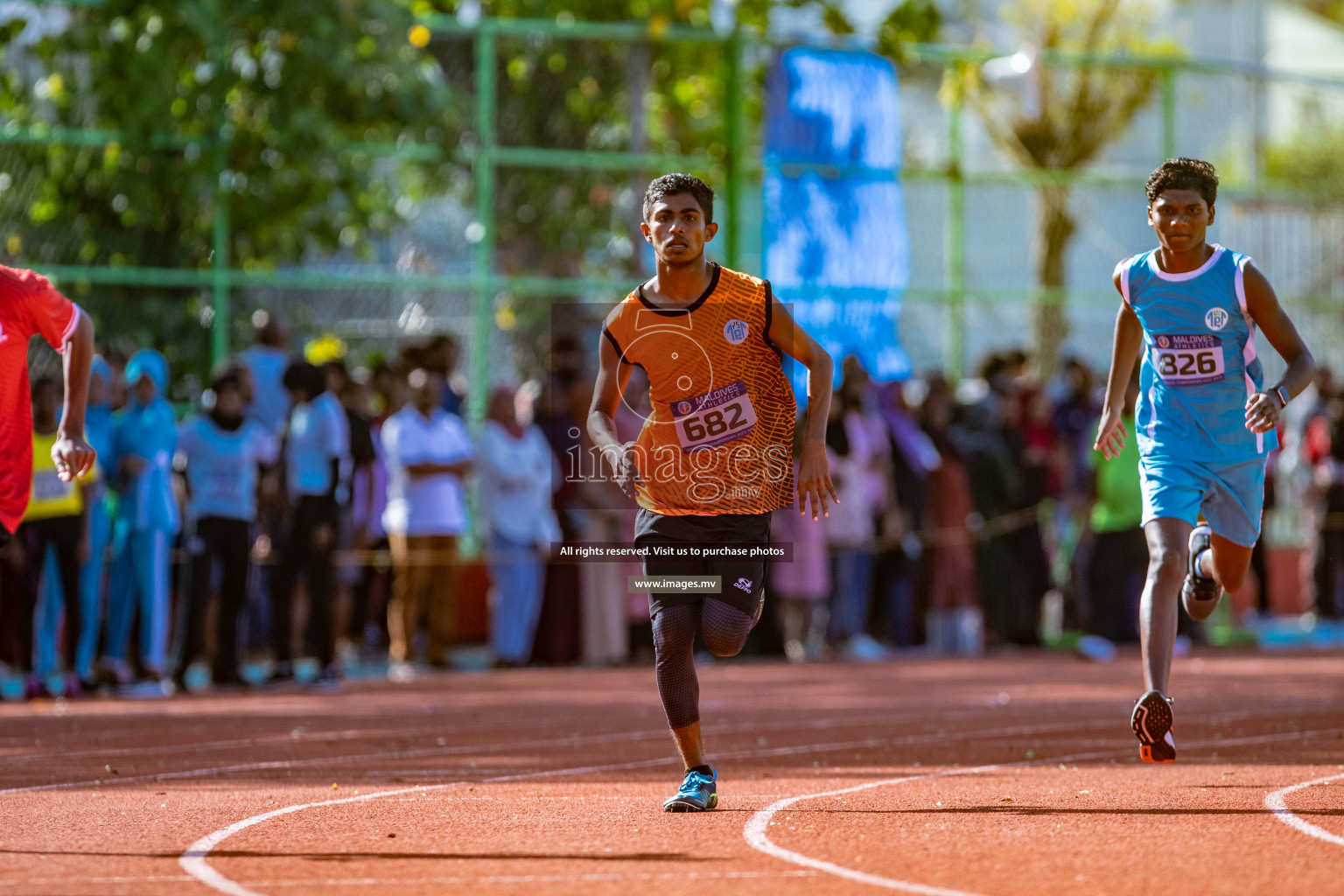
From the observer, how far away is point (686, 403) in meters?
7.21

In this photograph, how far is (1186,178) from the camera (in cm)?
798

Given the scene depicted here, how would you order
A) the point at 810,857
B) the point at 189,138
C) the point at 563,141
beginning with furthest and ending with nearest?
the point at 563,141 → the point at 189,138 → the point at 810,857

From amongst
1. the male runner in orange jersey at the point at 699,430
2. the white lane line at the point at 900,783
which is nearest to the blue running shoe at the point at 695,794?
the male runner in orange jersey at the point at 699,430

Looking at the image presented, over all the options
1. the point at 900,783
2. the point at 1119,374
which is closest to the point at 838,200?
the point at 1119,374

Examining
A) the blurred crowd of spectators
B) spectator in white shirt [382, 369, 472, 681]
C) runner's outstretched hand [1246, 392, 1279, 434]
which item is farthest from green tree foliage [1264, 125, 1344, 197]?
runner's outstretched hand [1246, 392, 1279, 434]

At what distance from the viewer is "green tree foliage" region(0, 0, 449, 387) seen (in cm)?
1598

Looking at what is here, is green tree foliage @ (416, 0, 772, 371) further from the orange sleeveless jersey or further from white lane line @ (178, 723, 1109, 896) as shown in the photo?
the orange sleeveless jersey

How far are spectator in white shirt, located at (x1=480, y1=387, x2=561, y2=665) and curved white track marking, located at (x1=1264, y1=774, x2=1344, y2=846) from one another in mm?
8745

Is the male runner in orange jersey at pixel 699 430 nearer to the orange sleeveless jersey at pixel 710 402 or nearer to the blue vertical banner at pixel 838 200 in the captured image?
the orange sleeveless jersey at pixel 710 402

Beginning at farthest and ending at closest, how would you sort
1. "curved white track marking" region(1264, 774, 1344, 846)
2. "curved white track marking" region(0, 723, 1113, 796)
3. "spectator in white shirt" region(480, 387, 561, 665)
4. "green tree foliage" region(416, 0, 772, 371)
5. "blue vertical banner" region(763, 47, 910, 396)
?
"blue vertical banner" region(763, 47, 910, 396) < "green tree foliage" region(416, 0, 772, 371) < "spectator in white shirt" region(480, 387, 561, 665) < "curved white track marking" region(0, 723, 1113, 796) < "curved white track marking" region(1264, 774, 1344, 846)

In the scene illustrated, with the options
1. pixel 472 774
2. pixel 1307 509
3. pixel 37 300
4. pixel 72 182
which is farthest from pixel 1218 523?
pixel 1307 509

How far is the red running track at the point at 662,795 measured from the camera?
5.80 m

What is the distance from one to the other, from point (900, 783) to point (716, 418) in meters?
1.85

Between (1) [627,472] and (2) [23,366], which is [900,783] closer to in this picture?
(1) [627,472]
